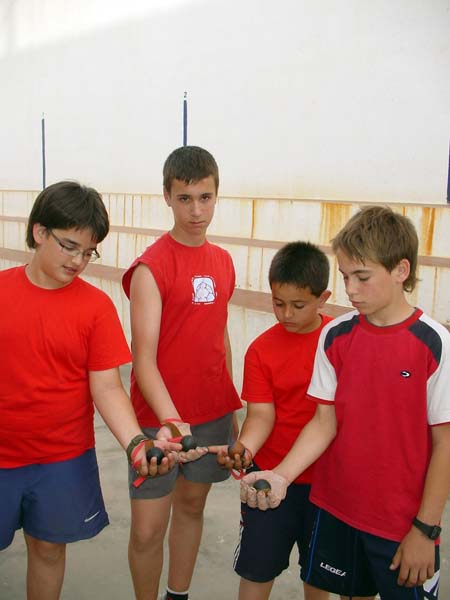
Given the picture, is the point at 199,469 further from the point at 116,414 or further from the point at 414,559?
the point at 414,559

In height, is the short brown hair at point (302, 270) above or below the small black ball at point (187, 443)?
above

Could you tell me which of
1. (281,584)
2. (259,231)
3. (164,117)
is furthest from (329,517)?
(164,117)

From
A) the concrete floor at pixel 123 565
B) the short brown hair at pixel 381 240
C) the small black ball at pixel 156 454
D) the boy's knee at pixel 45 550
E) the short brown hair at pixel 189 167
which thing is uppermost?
the short brown hair at pixel 189 167

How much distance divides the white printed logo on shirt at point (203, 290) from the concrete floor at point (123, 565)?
1.21 metres

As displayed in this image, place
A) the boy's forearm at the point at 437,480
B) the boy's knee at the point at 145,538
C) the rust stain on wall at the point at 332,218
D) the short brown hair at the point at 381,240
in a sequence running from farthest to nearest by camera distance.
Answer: the rust stain on wall at the point at 332,218, the boy's knee at the point at 145,538, the short brown hair at the point at 381,240, the boy's forearm at the point at 437,480

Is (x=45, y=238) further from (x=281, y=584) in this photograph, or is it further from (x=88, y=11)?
(x=88, y=11)

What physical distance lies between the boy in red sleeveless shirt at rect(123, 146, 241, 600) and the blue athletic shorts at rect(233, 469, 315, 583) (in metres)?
0.37

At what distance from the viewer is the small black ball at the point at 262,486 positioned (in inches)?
72.4

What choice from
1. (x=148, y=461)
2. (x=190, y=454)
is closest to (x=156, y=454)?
(x=148, y=461)

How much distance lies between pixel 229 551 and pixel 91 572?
62 cm

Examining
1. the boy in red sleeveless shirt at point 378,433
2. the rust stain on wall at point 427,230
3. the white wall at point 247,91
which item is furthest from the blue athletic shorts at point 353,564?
the white wall at point 247,91

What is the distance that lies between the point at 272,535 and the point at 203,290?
0.87m

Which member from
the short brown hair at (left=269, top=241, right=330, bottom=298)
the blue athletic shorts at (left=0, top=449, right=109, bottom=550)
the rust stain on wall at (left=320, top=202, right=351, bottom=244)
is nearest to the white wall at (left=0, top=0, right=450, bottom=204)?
the rust stain on wall at (left=320, top=202, right=351, bottom=244)

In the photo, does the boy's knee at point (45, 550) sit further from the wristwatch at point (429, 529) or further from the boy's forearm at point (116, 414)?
the wristwatch at point (429, 529)
